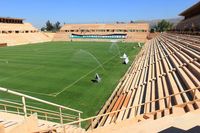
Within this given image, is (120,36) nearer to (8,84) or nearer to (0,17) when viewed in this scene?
(0,17)

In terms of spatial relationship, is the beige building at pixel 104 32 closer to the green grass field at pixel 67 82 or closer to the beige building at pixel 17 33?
the beige building at pixel 17 33

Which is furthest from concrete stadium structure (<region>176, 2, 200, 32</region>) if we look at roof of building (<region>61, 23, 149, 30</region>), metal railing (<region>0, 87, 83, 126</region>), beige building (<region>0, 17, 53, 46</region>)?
beige building (<region>0, 17, 53, 46</region>)

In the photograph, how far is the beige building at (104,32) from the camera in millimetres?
75188

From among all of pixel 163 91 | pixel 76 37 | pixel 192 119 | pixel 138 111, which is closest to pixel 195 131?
pixel 192 119

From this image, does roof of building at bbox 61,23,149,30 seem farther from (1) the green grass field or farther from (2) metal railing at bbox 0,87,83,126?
(2) metal railing at bbox 0,87,83,126

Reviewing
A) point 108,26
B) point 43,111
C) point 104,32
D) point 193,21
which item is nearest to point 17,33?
point 104,32

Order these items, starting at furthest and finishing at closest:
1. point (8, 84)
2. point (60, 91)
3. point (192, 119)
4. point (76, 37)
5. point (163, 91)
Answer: point (76, 37)
point (8, 84)
point (60, 91)
point (163, 91)
point (192, 119)

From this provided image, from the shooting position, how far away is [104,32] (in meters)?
81.1

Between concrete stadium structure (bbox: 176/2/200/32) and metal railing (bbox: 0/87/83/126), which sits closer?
metal railing (bbox: 0/87/83/126)

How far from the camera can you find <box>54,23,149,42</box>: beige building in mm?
75188

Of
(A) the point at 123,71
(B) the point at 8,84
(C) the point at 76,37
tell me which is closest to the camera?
(B) the point at 8,84

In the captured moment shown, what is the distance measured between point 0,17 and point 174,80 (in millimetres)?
70485

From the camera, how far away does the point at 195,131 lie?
588cm

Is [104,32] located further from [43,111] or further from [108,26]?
[43,111]
